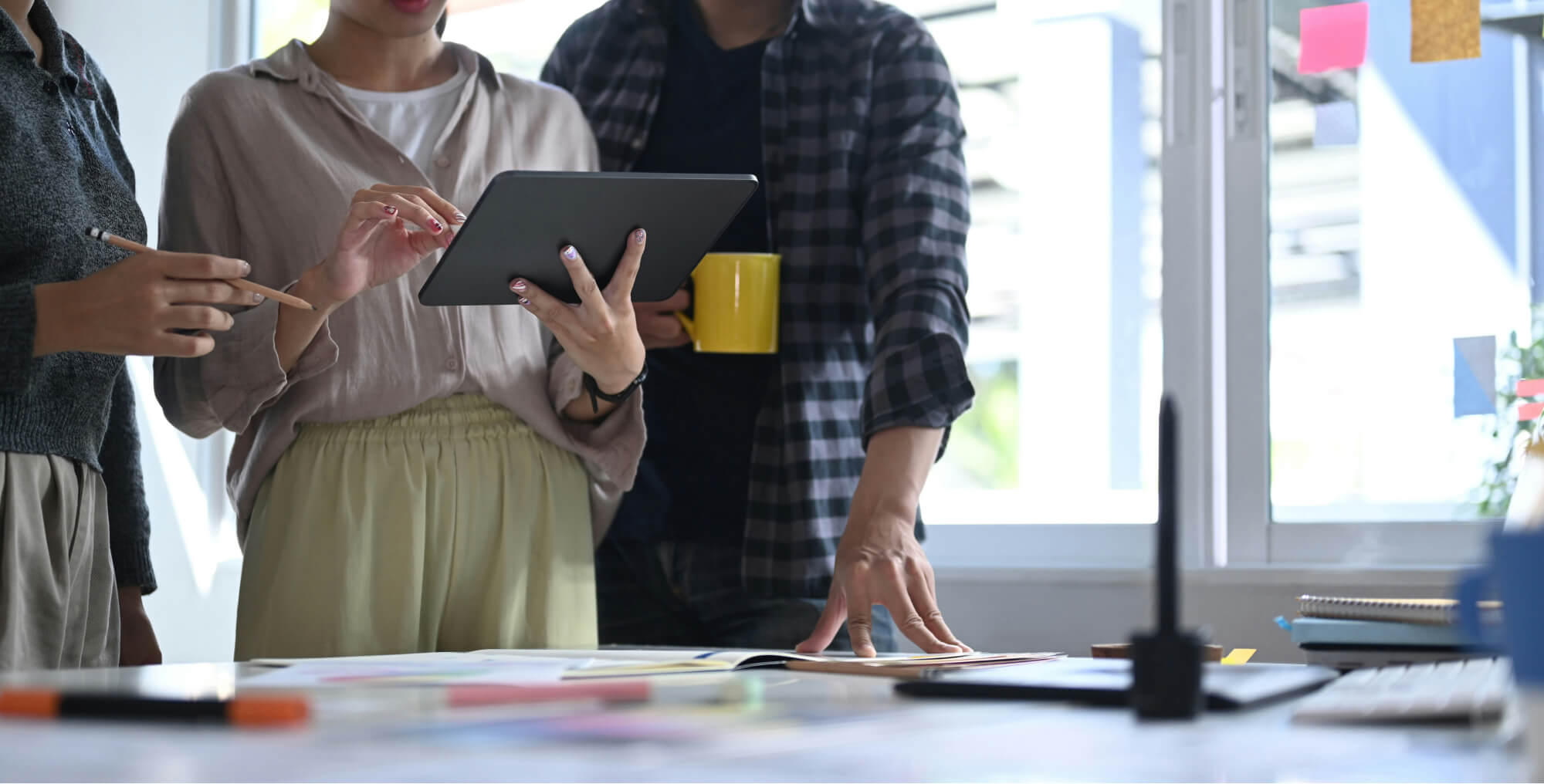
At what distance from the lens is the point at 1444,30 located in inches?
68.9

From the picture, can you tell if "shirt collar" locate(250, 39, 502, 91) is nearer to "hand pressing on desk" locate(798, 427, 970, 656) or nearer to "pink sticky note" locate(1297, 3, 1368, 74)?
"hand pressing on desk" locate(798, 427, 970, 656)

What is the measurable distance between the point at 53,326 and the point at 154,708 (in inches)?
27.7

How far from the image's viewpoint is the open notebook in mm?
802

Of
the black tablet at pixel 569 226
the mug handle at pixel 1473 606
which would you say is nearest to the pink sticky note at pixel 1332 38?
the black tablet at pixel 569 226

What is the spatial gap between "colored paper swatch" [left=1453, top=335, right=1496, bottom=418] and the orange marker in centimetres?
162

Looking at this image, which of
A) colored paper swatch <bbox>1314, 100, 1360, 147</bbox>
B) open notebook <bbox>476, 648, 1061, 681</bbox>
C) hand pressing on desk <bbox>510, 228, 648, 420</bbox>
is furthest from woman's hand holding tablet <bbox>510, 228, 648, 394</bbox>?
colored paper swatch <bbox>1314, 100, 1360, 147</bbox>

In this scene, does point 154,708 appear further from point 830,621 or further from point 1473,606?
point 830,621

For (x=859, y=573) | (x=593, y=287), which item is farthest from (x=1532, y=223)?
(x=593, y=287)

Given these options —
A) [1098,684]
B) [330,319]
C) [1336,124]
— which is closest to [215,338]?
[330,319]

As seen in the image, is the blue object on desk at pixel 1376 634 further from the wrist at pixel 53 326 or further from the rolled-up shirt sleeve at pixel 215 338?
the wrist at pixel 53 326

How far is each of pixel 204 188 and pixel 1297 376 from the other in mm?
1413

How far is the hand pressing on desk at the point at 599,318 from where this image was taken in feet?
3.78

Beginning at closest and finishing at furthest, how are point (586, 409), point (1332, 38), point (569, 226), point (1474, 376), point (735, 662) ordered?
point (735, 662) → point (569, 226) → point (586, 409) → point (1474, 376) → point (1332, 38)

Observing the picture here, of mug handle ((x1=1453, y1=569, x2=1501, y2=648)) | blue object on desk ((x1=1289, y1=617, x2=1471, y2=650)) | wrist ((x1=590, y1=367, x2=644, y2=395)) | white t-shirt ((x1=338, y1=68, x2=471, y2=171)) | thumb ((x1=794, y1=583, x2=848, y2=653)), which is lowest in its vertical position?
thumb ((x1=794, y1=583, x2=848, y2=653))
